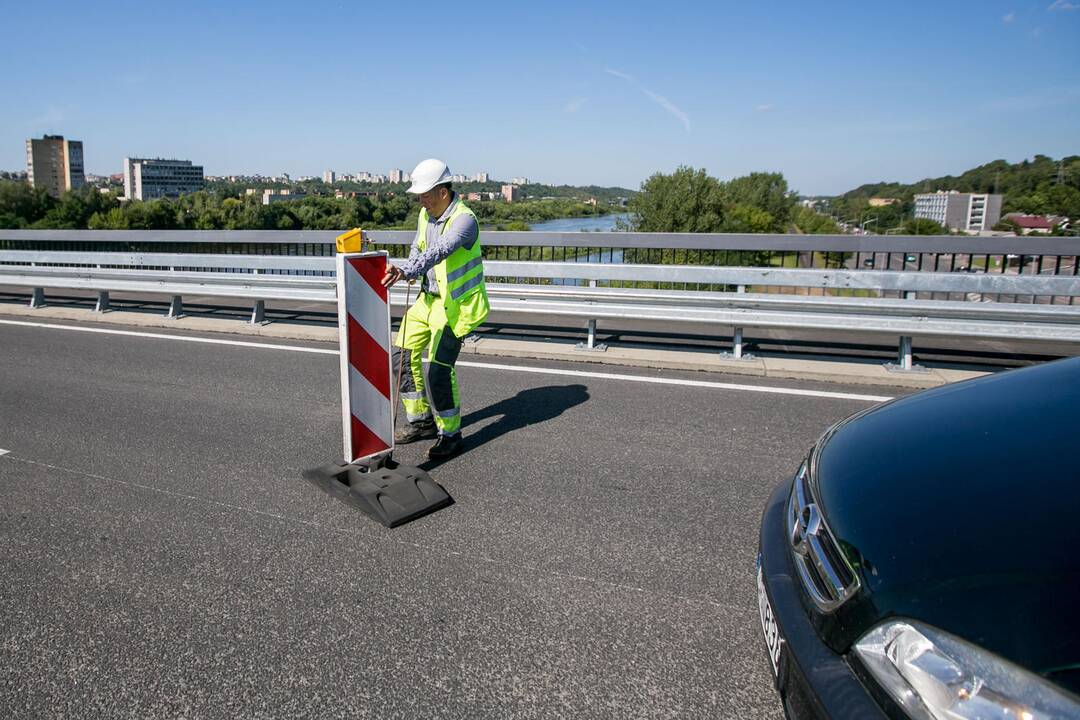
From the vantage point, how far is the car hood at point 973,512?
171 cm

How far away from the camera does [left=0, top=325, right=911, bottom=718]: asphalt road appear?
2.83 m

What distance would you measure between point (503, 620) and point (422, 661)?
1.32 ft

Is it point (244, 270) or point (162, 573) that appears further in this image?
point (244, 270)

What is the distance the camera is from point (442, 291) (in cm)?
506

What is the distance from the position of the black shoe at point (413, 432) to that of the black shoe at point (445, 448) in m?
0.31

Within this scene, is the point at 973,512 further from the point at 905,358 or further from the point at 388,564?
the point at 905,358

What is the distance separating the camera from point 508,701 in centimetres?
275

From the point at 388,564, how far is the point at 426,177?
7.86ft

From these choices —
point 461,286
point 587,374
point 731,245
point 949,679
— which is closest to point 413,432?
point 461,286

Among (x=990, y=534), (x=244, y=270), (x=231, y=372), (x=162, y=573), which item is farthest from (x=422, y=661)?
(x=244, y=270)

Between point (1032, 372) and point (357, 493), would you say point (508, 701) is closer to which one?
point (357, 493)

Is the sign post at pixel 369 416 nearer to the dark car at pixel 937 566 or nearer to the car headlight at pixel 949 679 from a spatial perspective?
the dark car at pixel 937 566

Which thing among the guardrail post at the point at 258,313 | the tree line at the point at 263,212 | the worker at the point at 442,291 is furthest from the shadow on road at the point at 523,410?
the guardrail post at the point at 258,313

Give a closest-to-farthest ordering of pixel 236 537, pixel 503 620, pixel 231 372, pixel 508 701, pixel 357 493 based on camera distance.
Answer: pixel 508 701 < pixel 503 620 < pixel 236 537 < pixel 357 493 < pixel 231 372
